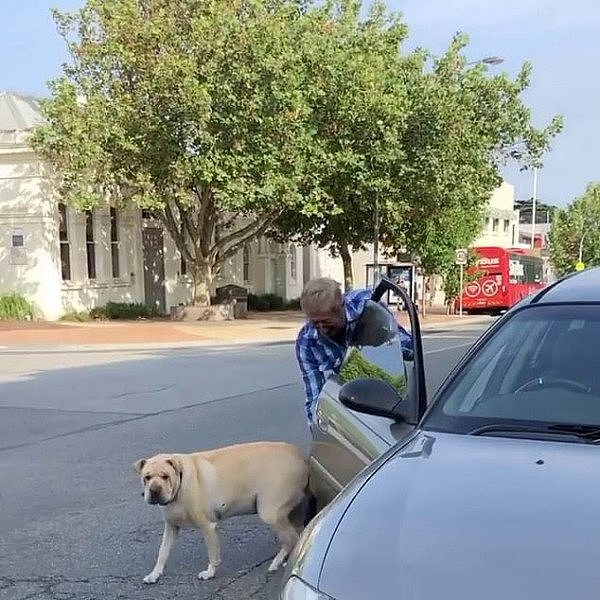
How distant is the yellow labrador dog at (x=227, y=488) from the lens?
4293mm

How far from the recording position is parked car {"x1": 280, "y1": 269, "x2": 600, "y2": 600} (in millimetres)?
2109

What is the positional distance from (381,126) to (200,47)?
17.4 ft

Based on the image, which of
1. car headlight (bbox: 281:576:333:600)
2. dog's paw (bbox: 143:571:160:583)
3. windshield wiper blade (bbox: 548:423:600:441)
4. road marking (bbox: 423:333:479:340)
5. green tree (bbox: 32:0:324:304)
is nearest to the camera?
car headlight (bbox: 281:576:333:600)

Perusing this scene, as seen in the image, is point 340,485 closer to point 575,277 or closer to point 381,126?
point 575,277

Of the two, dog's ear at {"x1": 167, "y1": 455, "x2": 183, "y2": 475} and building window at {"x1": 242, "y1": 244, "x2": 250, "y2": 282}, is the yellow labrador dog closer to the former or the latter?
dog's ear at {"x1": 167, "y1": 455, "x2": 183, "y2": 475}

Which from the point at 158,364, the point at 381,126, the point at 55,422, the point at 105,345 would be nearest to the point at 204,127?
the point at 381,126

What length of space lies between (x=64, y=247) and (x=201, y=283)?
4.60 metres

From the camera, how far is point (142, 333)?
22.2 meters

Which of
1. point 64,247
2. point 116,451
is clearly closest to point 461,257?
point 64,247

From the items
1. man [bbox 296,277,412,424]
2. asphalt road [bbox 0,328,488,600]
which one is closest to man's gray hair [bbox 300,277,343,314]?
man [bbox 296,277,412,424]

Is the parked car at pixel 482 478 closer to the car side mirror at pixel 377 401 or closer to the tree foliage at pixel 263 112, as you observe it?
the car side mirror at pixel 377 401

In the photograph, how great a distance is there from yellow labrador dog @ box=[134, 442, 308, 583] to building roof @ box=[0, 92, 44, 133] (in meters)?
27.3

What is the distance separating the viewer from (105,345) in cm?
1973

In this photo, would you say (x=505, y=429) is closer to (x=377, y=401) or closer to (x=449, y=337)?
(x=377, y=401)
